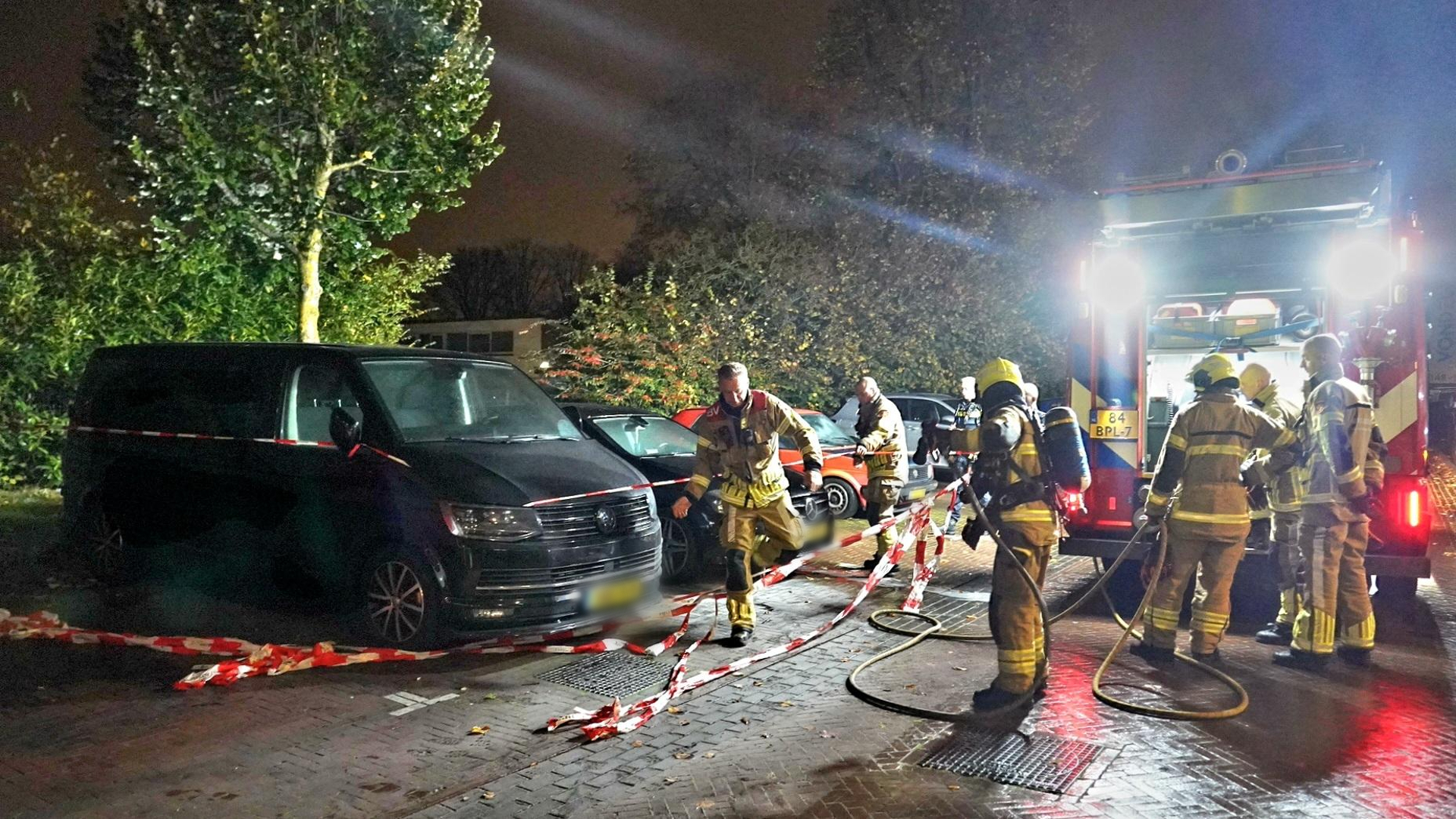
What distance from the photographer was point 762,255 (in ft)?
68.6

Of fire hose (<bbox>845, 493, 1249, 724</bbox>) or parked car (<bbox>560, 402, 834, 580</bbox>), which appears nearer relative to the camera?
fire hose (<bbox>845, 493, 1249, 724</bbox>)

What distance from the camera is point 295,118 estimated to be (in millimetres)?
12406

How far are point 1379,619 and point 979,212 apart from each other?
52.5 ft

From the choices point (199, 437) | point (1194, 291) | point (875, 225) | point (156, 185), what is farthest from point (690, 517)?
point (875, 225)

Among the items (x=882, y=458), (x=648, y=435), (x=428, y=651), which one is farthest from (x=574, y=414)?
(x=428, y=651)

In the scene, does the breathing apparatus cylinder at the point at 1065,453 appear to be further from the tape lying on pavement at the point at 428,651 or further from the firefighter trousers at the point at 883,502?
the firefighter trousers at the point at 883,502

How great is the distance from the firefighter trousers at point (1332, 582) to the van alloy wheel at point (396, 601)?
17.1ft

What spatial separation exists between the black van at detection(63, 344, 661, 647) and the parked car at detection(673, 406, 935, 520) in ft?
12.7

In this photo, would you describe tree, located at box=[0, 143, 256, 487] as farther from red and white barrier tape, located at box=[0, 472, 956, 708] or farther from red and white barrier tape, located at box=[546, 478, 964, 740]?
red and white barrier tape, located at box=[546, 478, 964, 740]

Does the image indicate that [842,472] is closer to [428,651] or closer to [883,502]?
[883,502]

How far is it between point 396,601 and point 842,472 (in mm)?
6149

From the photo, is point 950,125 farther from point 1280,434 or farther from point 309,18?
point 1280,434

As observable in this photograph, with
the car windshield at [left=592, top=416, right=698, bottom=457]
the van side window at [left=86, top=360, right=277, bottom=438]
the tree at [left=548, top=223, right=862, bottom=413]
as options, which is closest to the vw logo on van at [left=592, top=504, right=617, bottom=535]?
the van side window at [left=86, top=360, right=277, bottom=438]

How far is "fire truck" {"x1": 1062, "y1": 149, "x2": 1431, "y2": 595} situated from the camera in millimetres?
7184
